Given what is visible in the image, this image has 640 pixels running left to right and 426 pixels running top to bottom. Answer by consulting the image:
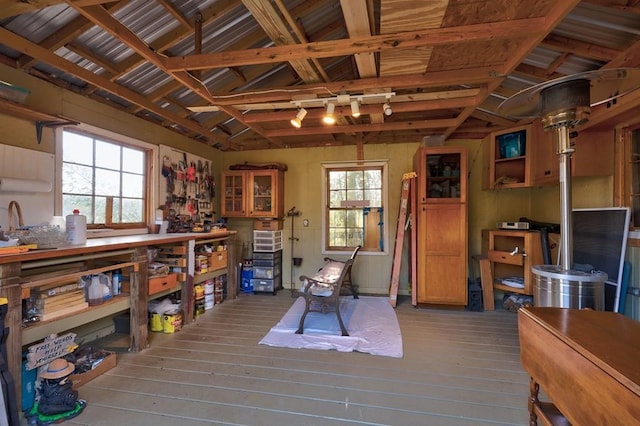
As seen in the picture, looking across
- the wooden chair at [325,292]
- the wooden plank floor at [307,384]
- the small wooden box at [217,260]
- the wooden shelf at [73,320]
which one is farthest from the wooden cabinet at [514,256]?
the wooden shelf at [73,320]

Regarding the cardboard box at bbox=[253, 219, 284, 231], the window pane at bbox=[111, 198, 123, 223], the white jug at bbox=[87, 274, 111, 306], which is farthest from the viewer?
the cardboard box at bbox=[253, 219, 284, 231]

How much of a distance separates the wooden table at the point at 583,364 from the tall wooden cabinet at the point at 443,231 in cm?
237

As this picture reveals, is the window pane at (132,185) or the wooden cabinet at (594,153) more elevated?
the wooden cabinet at (594,153)

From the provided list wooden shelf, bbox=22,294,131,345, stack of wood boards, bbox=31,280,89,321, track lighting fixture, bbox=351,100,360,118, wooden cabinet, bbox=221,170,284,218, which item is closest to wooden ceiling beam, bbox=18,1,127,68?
stack of wood boards, bbox=31,280,89,321

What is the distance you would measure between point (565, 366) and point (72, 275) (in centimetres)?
282

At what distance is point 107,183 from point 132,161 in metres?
0.44

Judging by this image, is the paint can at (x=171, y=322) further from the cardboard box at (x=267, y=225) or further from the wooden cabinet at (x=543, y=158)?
the wooden cabinet at (x=543, y=158)

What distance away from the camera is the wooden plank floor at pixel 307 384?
1.75m

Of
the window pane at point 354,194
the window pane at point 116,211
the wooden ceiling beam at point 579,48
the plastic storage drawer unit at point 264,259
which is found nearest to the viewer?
the wooden ceiling beam at point 579,48

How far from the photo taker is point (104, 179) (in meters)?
3.03

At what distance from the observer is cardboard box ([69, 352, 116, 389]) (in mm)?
2008

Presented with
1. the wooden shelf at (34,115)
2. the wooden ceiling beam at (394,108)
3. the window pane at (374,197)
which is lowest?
the window pane at (374,197)

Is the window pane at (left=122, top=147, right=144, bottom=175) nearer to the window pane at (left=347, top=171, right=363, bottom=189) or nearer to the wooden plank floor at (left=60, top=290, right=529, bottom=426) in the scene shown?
the wooden plank floor at (left=60, top=290, right=529, bottom=426)

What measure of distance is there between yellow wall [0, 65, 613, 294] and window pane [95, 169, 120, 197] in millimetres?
479
